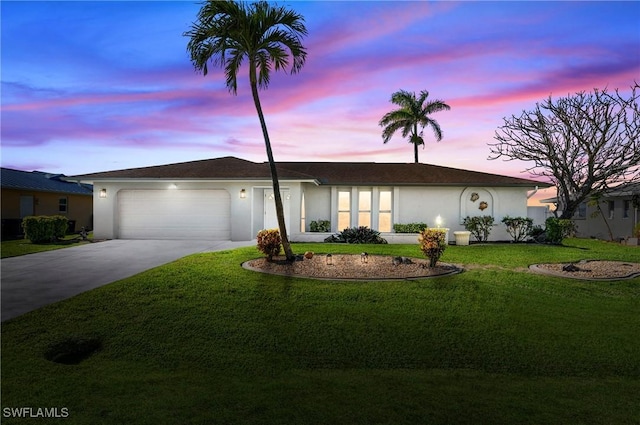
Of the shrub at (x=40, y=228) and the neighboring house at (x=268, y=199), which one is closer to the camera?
the shrub at (x=40, y=228)

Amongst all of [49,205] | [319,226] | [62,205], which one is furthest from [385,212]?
[62,205]

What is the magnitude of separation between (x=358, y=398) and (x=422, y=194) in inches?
627

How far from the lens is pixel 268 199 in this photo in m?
18.5

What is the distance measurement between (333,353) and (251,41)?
28.3 ft

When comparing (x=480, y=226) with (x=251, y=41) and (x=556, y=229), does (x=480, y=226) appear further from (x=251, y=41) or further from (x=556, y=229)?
(x=251, y=41)

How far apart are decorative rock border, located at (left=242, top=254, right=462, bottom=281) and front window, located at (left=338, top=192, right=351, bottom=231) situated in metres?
7.24

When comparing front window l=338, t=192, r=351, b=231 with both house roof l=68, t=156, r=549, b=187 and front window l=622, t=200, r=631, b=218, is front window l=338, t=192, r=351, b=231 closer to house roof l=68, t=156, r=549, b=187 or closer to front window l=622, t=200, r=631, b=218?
house roof l=68, t=156, r=549, b=187

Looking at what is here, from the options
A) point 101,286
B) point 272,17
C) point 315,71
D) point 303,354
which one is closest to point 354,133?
point 315,71

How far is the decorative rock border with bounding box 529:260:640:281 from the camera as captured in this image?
34.2ft

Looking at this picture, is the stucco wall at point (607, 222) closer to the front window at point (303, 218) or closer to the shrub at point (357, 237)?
the shrub at point (357, 237)

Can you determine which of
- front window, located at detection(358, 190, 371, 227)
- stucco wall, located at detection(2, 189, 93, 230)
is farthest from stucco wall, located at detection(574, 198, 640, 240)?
stucco wall, located at detection(2, 189, 93, 230)

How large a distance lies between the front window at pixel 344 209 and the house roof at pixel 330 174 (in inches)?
30.5

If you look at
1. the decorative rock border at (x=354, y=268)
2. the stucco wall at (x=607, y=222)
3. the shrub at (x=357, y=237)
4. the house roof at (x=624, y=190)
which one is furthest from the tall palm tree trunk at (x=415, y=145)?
the decorative rock border at (x=354, y=268)

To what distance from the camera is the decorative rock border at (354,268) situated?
9617 mm
